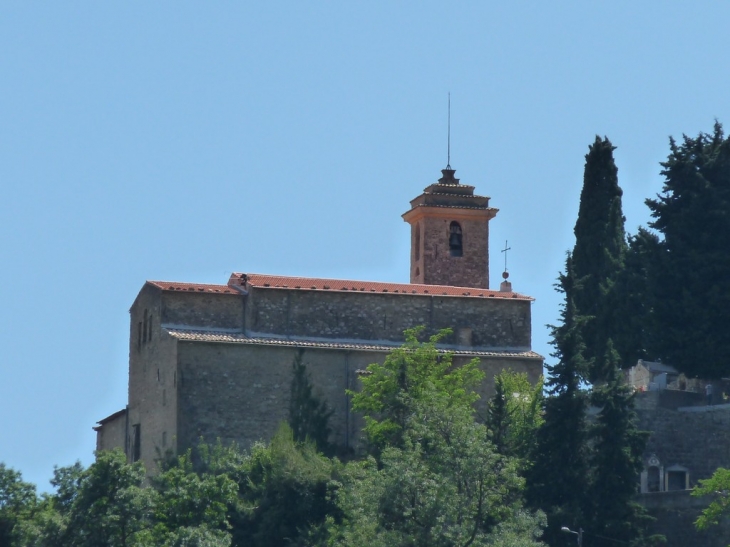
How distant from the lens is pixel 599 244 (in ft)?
211

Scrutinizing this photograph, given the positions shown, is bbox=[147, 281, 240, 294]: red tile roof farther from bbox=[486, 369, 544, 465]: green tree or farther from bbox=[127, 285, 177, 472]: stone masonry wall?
bbox=[486, 369, 544, 465]: green tree

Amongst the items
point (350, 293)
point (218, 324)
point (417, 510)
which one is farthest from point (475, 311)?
point (417, 510)

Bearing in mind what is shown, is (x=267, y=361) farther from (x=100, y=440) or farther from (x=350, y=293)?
(x=100, y=440)

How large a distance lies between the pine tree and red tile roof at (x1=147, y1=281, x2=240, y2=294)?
11663mm

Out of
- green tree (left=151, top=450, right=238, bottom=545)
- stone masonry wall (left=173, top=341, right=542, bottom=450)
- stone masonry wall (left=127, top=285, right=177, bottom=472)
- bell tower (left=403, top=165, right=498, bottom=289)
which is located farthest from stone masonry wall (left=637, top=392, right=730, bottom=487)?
bell tower (left=403, top=165, right=498, bottom=289)

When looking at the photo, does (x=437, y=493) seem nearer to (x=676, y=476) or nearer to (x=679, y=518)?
(x=679, y=518)

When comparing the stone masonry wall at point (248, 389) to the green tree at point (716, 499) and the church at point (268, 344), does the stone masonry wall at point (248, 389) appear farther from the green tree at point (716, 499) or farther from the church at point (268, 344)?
the green tree at point (716, 499)

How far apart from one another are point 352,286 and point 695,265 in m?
9.37

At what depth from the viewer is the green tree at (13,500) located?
5266 cm

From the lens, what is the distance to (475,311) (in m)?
61.7

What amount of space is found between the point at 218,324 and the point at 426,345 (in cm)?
573

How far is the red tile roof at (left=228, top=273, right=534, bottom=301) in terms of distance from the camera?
198 feet

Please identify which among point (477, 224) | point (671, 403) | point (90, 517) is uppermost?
point (477, 224)

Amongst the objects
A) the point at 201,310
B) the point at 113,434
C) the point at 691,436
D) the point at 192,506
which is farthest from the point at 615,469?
the point at 113,434
